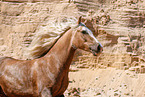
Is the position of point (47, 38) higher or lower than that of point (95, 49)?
higher

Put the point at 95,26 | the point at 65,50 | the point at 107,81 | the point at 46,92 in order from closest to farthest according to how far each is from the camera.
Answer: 1. the point at 46,92
2. the point at 65,50
3. the point at 107,81
4. the point at 95,26

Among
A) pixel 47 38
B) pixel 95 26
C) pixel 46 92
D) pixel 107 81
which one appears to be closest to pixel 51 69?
pixel 46 92

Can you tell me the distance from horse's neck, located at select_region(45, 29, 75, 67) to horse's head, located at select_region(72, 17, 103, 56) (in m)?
0.11

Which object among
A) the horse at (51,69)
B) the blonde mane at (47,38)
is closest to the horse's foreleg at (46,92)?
the horse at (51,69)

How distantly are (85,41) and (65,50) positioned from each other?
436 millimetres

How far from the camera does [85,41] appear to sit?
4.80 m

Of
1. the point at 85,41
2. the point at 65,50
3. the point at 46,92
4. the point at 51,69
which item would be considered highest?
the point at 85,41

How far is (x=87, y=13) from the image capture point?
68.2 ft

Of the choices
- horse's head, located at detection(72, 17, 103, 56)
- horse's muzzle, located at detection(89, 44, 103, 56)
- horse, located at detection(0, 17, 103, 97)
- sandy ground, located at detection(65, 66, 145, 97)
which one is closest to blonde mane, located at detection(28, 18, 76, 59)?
horse, located at detection(0, 17, 103, 97)

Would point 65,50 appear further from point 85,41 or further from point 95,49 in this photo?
point 95,49

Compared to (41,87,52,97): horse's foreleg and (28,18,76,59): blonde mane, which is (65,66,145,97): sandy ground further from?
(41,87,52,97): horse's foreleg

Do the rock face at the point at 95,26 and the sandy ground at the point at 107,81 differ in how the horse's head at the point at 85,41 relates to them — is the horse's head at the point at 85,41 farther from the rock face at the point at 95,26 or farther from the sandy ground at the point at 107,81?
the rock face at the point at 95,26

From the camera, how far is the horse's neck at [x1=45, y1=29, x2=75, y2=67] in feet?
16.0

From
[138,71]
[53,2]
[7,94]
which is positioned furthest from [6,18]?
[7,94]
